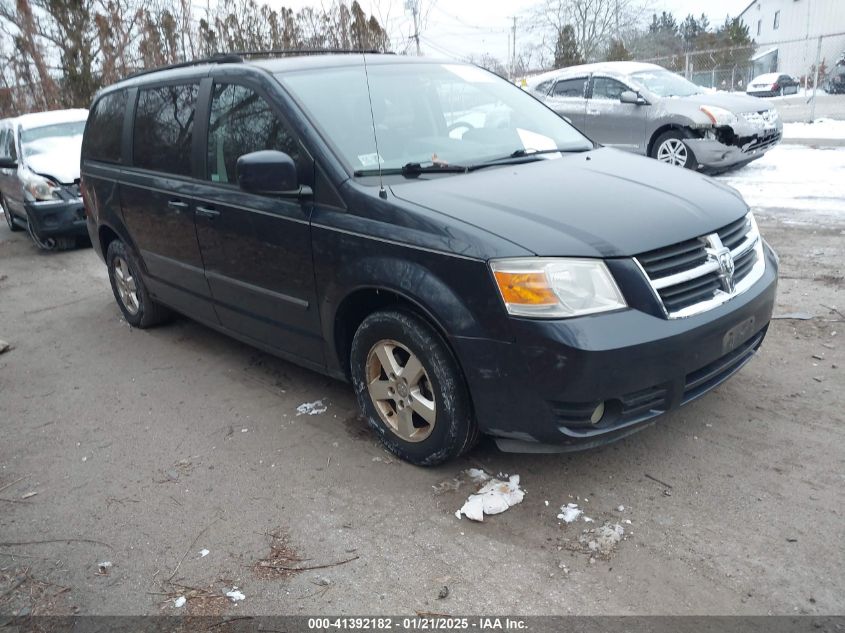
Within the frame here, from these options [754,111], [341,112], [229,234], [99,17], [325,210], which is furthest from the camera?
[99,17]

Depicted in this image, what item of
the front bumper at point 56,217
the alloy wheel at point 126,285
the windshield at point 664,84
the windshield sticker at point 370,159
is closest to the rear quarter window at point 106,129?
the alloy wheel at point 126,285

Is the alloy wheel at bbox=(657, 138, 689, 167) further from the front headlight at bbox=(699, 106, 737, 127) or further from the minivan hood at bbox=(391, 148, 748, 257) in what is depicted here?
the minivan hood at bbox=(391, 148, 748, 257)

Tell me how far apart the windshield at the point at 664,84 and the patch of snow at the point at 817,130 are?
385cm

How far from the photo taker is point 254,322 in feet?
14.0

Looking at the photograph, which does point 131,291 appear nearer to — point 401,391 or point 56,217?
point 401,391

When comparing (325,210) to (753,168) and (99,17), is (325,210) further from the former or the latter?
(99,17)

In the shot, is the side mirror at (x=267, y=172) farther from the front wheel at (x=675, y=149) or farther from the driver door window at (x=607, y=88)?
the driver door window at (x=607, y=88)

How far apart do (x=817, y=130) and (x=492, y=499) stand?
47.1 feet

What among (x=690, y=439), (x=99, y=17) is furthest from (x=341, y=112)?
(x=99, y=17)

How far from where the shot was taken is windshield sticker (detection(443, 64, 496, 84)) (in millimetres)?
4541

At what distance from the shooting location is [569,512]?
10.1 feet

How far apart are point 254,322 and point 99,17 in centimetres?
1635

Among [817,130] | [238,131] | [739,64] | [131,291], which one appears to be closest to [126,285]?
[131,291]

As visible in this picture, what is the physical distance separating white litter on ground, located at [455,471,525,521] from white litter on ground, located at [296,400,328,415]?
128 cm
